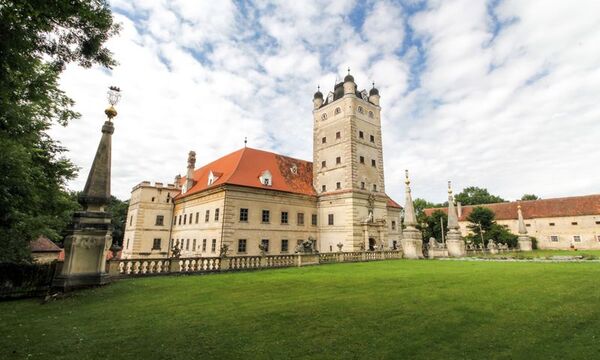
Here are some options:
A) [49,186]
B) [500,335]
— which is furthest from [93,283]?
[500,335]

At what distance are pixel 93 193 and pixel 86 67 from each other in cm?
464

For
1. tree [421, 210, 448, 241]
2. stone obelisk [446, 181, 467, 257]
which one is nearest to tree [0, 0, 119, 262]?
stone obelisk [446, 181, 467, 257]

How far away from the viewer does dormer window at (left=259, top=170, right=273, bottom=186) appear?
104 ft

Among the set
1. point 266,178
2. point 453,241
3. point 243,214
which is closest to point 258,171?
point 266,178

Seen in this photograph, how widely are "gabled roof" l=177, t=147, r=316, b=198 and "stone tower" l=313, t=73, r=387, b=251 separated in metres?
2.00

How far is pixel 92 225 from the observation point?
34.9ft

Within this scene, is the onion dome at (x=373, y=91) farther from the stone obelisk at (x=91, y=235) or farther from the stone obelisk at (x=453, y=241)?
the stone obelisk at (x=91, y=235)

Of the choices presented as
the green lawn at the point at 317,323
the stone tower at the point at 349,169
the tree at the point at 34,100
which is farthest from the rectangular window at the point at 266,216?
the green lawn at the point at 317,323

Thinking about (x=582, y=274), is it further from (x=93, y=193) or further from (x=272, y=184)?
(x=272, y=184)

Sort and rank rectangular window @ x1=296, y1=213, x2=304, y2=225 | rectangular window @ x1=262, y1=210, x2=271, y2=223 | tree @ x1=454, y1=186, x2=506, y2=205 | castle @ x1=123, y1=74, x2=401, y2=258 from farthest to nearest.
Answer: tree @ x1=454, y1=186, x2=506, y2=205 < rectangular window @ x1=296, y1=213, x2=304, y2=225 < rectangular window @ x1=262, y1=210, x2=271, y2=223 < castle @ x1=123, y1=74, x2=401, y2=258

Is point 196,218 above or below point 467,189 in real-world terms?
below

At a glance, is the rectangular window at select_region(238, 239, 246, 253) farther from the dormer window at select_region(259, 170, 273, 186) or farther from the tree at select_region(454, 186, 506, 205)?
the tree at select_region(454, 186, 506, 205)

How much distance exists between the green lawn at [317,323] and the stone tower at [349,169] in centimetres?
2229

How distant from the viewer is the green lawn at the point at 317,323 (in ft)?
15.6
